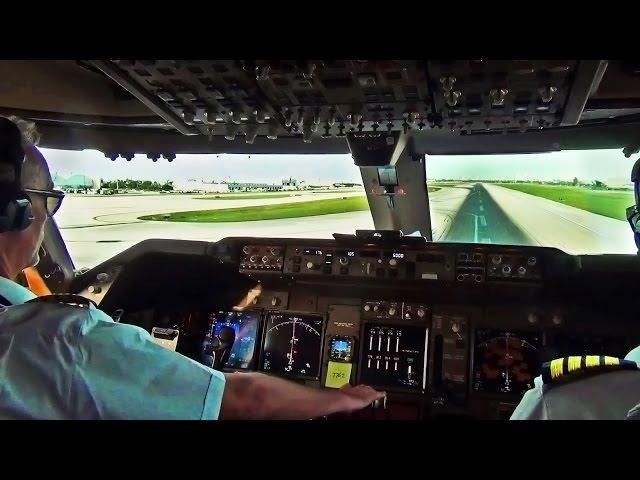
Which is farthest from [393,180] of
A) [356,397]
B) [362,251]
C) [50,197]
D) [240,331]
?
[50,197]

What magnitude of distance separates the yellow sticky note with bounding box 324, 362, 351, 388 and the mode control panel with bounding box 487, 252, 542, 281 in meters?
0.87

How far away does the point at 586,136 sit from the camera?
2643 mm

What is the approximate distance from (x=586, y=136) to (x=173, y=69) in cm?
212

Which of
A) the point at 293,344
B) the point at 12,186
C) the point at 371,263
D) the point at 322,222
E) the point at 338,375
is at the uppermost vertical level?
the point at 322,222

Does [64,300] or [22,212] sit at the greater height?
[22,212]

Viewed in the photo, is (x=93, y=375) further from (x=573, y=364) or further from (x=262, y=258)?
(x=262, y=258)

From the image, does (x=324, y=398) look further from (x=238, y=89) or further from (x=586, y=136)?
(x=586, y=136)

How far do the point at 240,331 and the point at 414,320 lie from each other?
3.16ft

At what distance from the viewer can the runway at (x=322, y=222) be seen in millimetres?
3088

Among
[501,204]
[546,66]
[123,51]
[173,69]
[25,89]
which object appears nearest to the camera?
[123,51]

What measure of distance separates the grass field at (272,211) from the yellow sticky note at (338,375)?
1.02 metres

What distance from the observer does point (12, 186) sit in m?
1.08

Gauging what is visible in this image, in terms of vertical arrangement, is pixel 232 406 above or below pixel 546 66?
below

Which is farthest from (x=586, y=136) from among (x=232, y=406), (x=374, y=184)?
(x=232, y=406)
